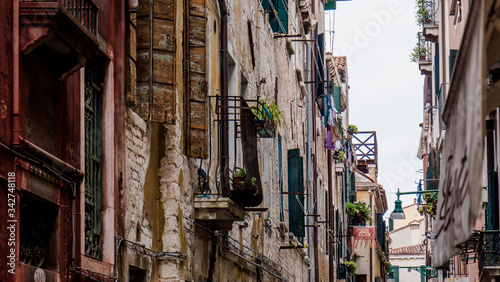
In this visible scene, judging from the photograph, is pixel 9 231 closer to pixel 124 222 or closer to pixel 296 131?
pixel 124 222

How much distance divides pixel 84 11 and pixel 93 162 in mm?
1573

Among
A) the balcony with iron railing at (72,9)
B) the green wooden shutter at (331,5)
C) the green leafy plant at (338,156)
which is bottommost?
the balcony with iron railing at (72,9)

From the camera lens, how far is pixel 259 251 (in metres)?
18.5

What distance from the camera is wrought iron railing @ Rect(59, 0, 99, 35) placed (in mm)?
8117

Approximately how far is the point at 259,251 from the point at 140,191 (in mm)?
8004

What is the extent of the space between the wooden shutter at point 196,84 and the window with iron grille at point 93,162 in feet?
8.20

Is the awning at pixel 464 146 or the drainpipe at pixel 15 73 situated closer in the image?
the awning at pixel 464 146

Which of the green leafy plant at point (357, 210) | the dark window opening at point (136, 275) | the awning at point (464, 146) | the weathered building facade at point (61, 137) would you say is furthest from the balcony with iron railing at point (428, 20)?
the awning at point (464, 146)

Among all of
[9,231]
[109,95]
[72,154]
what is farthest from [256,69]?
[9,231]

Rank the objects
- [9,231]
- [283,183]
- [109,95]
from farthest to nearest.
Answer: [283,183]
[109,95]
[9,231]

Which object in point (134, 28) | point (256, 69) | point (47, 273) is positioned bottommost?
point (47, 273)

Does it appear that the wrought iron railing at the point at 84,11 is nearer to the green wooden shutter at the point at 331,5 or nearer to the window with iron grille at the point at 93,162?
the window with iron grille at the point at 93,162

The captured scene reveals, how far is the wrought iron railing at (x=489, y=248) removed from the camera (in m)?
16.9

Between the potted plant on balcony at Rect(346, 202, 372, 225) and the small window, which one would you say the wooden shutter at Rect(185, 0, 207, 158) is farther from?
the potted plant on balcony at Rect(346, 202, 372, 225)
